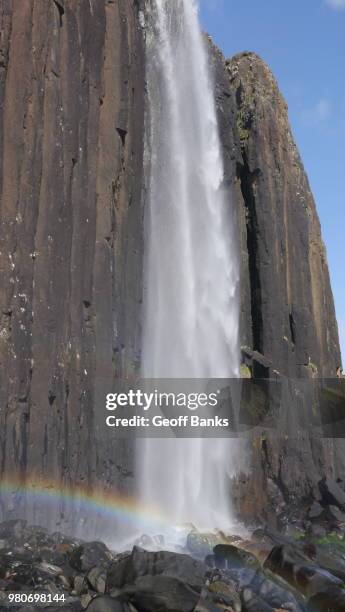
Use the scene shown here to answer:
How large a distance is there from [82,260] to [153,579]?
32.9ft

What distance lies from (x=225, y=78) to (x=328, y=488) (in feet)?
58.5

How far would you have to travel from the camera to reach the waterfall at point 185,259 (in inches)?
963

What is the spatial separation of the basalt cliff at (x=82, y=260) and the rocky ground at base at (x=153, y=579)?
2.13 metres

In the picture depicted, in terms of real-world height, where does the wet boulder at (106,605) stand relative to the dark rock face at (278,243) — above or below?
below

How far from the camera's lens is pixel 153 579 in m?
10.0

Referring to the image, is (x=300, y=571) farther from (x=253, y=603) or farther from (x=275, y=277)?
(x=275, y=277)

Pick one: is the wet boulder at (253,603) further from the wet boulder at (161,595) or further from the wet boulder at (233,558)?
the wet boulder at (233,558)

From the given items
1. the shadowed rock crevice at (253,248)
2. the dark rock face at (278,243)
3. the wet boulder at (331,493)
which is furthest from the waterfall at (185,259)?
the wet boulder at (331,493)

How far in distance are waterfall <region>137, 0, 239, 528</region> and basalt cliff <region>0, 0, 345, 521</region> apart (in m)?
1.39

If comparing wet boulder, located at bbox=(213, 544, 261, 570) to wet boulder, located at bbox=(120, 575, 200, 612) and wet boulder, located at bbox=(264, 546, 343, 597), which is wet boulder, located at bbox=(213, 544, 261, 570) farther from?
wet boulder, located at bbox=(120, 575, 200, 612)

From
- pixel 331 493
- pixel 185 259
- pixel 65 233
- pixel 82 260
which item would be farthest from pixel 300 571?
pixel 185 259

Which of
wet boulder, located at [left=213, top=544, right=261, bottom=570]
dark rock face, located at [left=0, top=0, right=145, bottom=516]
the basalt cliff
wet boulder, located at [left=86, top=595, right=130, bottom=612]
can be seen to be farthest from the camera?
the basalt cliff

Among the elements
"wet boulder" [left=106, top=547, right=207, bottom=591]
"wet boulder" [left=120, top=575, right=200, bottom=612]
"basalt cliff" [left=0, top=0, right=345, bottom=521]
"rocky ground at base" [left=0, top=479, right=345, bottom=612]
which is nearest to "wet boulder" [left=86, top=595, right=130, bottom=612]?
"rocky ground at base" [left=0, top=479, right=345, bottom=612]

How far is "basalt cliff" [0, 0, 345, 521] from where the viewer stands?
15398 mm
